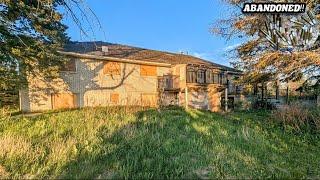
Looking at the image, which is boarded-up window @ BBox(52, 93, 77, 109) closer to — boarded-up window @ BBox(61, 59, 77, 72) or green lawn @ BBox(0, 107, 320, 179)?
boarded-up window @ BBox(61, 59, 77, 72)

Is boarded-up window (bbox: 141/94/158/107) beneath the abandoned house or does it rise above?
beneath

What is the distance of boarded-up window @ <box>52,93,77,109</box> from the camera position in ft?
93.1

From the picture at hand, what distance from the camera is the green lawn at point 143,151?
7480mm

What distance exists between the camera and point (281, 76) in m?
21.6

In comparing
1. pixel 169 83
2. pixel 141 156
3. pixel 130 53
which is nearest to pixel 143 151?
pixel 141 156

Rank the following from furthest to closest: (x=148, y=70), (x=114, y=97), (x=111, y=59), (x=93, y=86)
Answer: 1. (x=148, y=70)
2. (x=114, y=97)
3. (x=111, y=59)
4. (x=93, y=86)

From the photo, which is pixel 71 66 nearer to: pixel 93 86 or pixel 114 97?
pixel 93 86

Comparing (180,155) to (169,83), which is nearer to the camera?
(180,155)

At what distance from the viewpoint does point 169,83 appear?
119 feet

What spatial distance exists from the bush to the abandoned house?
12.7 metres

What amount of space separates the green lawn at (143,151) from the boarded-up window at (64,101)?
51.7ft

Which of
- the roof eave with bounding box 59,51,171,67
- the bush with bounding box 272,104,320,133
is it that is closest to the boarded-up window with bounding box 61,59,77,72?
the roof eave with bounding box 59,51,171,67

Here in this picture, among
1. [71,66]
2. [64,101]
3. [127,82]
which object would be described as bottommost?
[64,101]

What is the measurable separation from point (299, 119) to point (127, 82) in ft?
69.1
